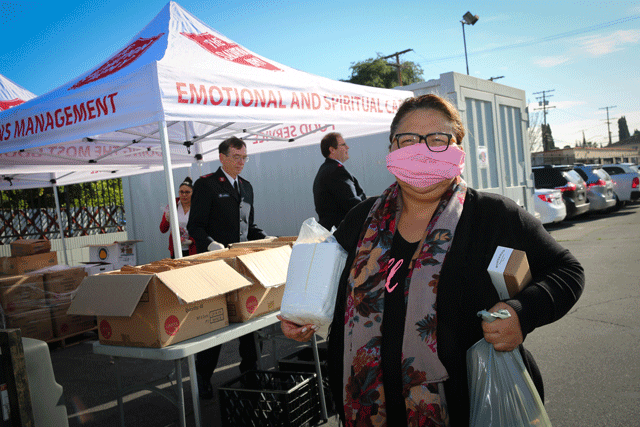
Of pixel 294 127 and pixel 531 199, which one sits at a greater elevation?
pixel 294 127

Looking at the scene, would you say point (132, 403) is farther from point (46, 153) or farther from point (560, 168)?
point (560, 168)

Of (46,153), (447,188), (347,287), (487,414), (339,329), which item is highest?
(46,153)

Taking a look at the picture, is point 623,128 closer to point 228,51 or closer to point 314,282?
point 228,51

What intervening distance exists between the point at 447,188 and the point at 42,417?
1.55m

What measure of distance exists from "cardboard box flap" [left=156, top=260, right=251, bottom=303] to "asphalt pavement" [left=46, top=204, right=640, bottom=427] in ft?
3.57

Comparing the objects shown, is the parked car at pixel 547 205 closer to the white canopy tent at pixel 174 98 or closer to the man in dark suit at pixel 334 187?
the white canopy tent at pixel 174 98

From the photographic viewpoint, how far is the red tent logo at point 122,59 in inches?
157

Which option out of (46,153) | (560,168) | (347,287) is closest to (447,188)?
(347,287)

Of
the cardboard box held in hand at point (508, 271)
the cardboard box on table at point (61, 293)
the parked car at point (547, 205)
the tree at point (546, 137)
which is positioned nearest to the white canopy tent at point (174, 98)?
the cardboard box on table at point (61, 293)

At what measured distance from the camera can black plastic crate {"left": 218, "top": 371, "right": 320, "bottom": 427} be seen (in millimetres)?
2768

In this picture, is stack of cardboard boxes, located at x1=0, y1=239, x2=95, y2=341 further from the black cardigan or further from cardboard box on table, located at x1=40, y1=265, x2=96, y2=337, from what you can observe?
the black cardigan

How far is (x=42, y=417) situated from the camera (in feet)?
5.13

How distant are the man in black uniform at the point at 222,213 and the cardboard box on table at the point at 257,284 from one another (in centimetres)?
82

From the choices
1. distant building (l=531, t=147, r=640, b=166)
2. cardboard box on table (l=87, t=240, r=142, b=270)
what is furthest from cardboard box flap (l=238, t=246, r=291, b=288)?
distant building (l=531, t=147, r=640, b=166)
